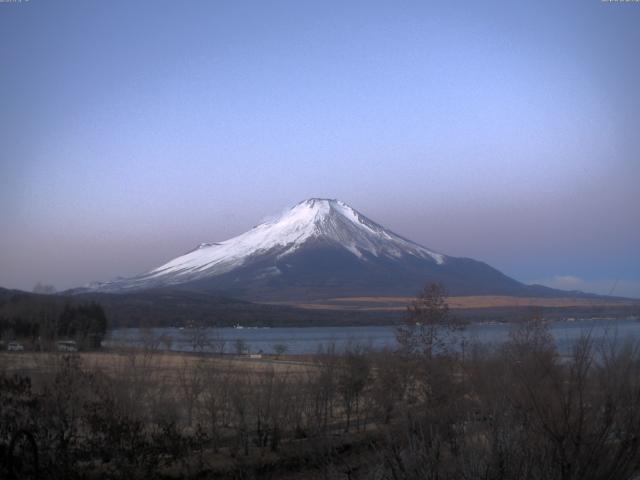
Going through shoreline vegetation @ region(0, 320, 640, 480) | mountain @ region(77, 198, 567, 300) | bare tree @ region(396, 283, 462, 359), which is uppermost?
mountain @ region(77, 198, 567, 300)

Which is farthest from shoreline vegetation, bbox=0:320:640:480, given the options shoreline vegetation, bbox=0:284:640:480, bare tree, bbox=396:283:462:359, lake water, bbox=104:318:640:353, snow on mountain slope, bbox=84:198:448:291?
snow on mountain slope, bbox=84:198:448:291

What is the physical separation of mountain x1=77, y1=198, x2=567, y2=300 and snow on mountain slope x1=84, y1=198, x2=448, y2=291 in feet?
0.60

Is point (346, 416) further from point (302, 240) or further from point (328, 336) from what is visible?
point (302, 240)

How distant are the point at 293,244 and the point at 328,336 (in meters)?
114

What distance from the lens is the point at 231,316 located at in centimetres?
8944

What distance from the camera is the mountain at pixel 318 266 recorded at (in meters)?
127

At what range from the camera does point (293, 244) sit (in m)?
159

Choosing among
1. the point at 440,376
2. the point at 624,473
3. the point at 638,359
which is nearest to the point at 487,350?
the point at 440,376

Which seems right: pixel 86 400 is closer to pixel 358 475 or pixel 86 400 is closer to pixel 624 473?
pixel 358 475

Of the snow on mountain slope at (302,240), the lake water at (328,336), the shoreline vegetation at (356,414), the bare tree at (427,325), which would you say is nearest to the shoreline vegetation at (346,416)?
Result: the shoreline vegetation at (356,414)

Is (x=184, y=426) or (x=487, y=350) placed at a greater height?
(x=487, y=350)

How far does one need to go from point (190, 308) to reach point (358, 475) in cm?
8103

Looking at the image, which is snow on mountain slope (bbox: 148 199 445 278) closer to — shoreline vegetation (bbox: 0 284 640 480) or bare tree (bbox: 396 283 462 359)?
bare tree (bbox: 396 283 462 359)

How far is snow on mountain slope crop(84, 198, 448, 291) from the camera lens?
14962cm
